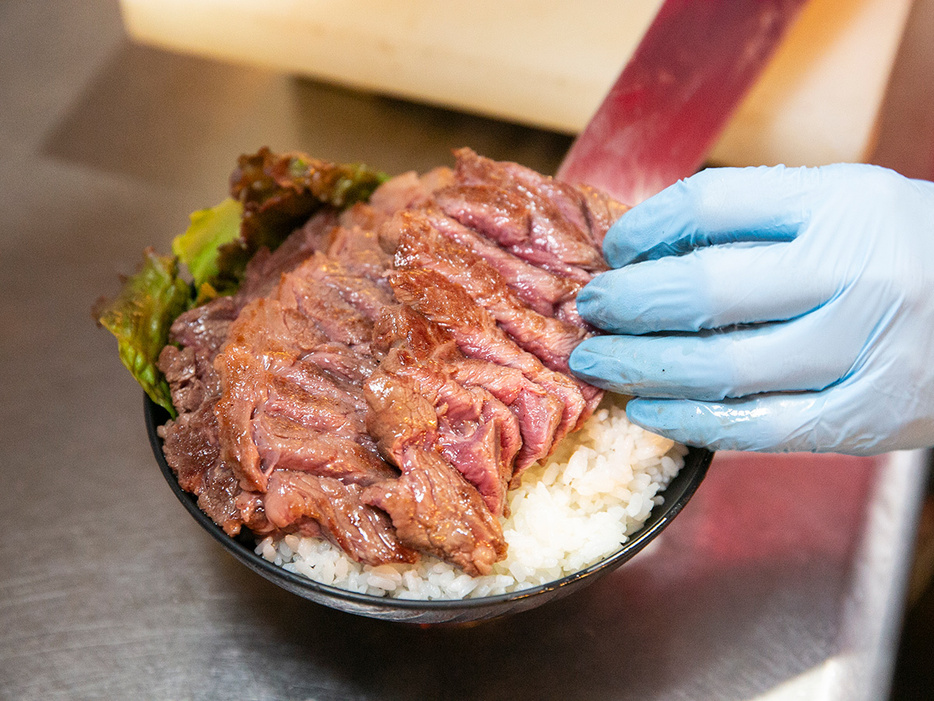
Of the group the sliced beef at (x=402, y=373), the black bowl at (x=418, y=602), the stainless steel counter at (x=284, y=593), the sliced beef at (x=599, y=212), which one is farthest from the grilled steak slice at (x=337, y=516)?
the sliced beef at (x=599, y=212)

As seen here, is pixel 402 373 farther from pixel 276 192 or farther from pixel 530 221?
pixel 276 192

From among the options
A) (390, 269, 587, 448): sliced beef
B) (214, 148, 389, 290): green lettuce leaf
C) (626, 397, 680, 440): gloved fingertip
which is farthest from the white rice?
(214, 148, 389, 290): green lettuce leaf

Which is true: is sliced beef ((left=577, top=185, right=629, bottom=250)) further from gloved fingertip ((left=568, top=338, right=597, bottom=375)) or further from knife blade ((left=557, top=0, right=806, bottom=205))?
knife blade ((left=557, top=0, right=806, bottom=205))

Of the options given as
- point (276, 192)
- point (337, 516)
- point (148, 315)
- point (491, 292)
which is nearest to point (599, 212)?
point (491, 292)

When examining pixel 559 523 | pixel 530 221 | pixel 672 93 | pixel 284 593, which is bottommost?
pixel 284 593

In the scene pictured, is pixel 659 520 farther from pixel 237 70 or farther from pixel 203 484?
pixel 237 70

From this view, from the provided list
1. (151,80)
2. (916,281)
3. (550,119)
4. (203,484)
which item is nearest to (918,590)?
(916,281)
